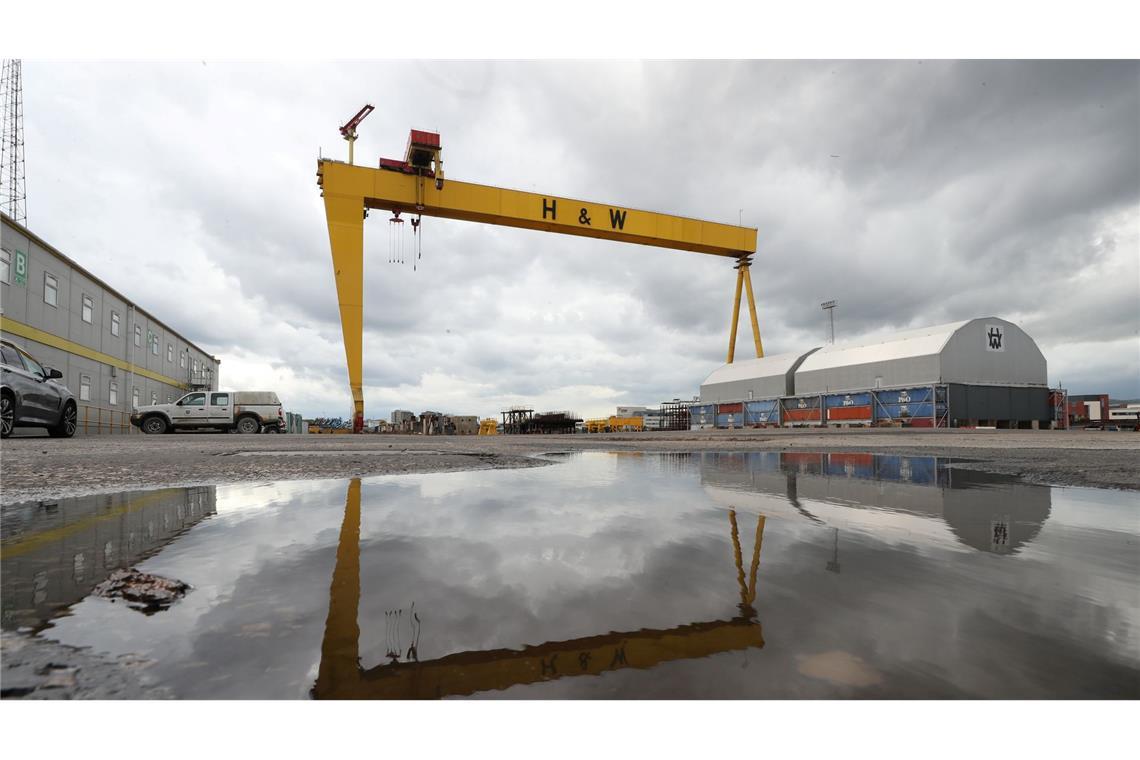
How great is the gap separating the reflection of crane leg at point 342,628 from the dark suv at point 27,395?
9.78 meters

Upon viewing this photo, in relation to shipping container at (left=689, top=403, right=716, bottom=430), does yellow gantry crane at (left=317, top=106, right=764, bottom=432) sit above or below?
above

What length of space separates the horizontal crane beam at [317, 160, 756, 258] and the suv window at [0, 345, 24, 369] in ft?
46.3

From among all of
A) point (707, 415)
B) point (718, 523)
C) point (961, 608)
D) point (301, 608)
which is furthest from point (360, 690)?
point (707, 415)

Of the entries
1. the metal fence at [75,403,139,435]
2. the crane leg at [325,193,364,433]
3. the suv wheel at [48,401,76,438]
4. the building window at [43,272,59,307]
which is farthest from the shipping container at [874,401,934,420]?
the building window at [43,272,59,307]

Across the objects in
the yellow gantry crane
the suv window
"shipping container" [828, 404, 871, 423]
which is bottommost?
"shipping container" [828, 404, 871, 423]

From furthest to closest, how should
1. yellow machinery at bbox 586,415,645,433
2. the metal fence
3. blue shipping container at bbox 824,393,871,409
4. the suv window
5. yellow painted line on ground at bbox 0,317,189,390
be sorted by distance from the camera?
1. yellow machinery at bbox 586,415,645,433
2. blue shipping container at bbox 824,393,871,409
3. the metal fence
4. yellow painted line on ground at bbox 0,317,189,390
5. the suv window

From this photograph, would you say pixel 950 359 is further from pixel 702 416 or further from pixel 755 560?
pixel 755 560

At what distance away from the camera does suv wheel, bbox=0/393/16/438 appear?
7660mm

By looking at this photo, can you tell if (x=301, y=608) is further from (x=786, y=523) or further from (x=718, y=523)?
(x=786, y=523)

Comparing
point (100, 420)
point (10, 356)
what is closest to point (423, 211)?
point (100, 420)

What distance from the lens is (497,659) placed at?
3.28ft

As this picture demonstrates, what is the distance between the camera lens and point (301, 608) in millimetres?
1237

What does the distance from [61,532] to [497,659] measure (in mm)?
2052

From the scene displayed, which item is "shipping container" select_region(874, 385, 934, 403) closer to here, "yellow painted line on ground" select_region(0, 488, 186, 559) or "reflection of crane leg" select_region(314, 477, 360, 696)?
"reflection of crane leg" select_region(314, 477, 360, 696)
